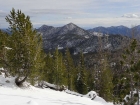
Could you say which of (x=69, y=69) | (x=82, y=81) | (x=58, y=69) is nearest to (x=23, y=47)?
(x=58, y=69)

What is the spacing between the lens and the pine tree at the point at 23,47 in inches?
787

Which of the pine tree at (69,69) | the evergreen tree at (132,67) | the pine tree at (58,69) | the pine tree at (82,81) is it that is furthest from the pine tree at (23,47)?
the pine tree at (69,69)

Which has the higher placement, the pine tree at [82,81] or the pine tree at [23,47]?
the pine tree at [23,47]

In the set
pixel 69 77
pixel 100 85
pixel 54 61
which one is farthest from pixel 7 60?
pixel 69 77

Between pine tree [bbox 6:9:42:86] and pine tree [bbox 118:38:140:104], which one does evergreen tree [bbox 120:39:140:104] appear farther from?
pine tree [bbox 6:9:42:86]

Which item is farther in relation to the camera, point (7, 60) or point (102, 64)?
point (102, 64)

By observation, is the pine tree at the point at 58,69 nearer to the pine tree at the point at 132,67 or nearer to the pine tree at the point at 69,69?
the pine tree at the point at 69,69

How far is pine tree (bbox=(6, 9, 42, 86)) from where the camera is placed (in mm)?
19984

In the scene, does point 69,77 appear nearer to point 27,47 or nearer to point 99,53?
point 99,53

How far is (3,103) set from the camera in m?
13.0

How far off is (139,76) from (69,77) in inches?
1708

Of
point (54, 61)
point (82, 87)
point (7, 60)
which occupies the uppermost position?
point (7, 60)

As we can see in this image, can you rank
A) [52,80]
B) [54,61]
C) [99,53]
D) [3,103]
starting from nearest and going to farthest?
[3,103]
[99,53]
[54,61]
[52,80]

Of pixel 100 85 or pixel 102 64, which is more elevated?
pixel 102 64
